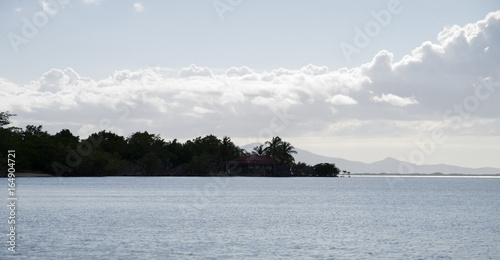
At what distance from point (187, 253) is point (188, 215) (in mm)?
27233

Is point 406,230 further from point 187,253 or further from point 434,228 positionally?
point 187,253

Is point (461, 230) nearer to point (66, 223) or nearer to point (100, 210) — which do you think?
point (66, 223)

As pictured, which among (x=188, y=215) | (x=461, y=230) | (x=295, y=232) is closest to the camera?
(x=295, y=232)

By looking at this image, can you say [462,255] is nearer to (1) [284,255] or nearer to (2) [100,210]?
(1) [284,255]

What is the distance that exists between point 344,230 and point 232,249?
14595 mm

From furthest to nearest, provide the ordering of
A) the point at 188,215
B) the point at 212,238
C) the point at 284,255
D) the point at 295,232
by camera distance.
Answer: the point at 188,215 → the point at 295,232 → the point at 212,238 → the point at 284,255

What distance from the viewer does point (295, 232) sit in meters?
47.9

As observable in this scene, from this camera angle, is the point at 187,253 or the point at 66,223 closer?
the point at 187,253

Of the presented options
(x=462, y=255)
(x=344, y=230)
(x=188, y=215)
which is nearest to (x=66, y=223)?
(x=188, y=215)

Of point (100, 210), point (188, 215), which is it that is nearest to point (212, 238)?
point (188, 215)

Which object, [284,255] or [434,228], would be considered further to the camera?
[434,228]

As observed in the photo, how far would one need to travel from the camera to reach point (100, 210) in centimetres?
6956

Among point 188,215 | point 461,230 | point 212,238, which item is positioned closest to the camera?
point 212,238

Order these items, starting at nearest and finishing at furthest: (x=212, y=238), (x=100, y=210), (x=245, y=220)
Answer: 1. (x=212, y=238)
2. (x=245, y=220)
3. (x=100, y=210)
